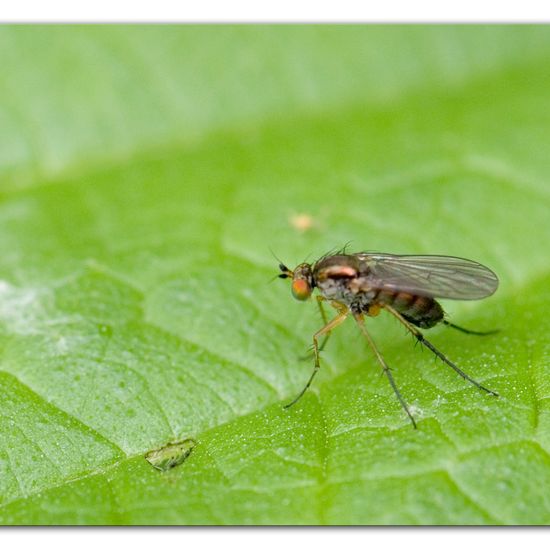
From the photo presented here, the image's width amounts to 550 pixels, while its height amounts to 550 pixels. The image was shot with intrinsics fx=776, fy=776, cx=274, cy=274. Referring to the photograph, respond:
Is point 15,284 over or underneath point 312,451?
over

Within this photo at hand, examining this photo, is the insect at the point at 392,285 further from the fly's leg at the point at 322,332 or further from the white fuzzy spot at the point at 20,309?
the white fuzzy spot at the point at 20,309

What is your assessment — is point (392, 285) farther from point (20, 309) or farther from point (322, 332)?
point (20, 309)

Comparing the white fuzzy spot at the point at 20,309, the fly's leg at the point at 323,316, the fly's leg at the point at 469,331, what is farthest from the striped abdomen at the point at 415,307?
the white fuzzy spot at the point at 20,309

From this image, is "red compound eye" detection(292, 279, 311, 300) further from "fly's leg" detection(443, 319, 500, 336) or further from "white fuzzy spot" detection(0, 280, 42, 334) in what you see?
"white fuzzy spot" detection(0, 280, 42, 334)

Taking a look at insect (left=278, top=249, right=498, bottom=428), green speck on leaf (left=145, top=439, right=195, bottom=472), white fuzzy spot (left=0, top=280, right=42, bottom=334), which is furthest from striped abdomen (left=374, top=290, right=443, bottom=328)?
white fuzzy spot (left=0, top=280, right=42, bottom=334)

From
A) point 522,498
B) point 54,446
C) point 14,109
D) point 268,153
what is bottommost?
point 522,498

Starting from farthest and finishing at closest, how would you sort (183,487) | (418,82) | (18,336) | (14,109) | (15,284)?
(418,82) → (14,109) → (15,284) → (18,336) → (183,487)

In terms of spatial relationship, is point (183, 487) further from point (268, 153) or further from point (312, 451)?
point (268, 153)

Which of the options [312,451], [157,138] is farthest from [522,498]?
[157,138]

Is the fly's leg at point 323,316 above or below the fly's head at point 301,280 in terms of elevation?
below

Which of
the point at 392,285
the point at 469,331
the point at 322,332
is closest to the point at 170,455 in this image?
the point at 322,332
